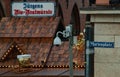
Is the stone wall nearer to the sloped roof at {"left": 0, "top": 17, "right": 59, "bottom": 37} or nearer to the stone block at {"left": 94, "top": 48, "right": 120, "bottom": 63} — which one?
the stone block at {"left": 94, "top": 48, "right": 120, "bottom": 63}

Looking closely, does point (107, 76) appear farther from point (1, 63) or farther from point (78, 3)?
point (78, 3)

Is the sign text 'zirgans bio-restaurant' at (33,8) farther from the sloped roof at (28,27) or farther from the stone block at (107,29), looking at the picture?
the stone block at (107,29)

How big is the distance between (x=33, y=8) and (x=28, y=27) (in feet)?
3.65

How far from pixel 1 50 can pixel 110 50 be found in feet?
18.3

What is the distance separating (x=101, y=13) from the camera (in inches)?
742

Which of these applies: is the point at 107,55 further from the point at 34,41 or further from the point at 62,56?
the point at 34,41

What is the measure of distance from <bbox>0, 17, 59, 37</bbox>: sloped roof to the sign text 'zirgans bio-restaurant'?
0.85ft

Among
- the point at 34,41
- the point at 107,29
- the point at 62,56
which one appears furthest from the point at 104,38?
the point at 34,41

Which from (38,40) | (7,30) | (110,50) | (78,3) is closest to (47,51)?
(38,40)

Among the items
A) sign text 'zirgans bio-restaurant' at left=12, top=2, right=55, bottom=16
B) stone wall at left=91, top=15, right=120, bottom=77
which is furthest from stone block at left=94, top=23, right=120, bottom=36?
sign text 'zirgans bio-restaurant' at left=12, top=2, right=55, bottom=16

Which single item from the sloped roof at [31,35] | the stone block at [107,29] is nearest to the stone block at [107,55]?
the stone block at [107,29]

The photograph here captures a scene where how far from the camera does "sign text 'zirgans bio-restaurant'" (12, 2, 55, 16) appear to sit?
23625 millimetres

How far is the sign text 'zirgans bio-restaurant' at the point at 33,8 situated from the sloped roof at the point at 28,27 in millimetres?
259

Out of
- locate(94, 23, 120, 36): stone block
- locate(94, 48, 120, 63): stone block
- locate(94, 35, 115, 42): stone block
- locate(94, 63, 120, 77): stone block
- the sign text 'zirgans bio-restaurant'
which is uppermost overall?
the sign text 'zirgans bio-restaurant'
